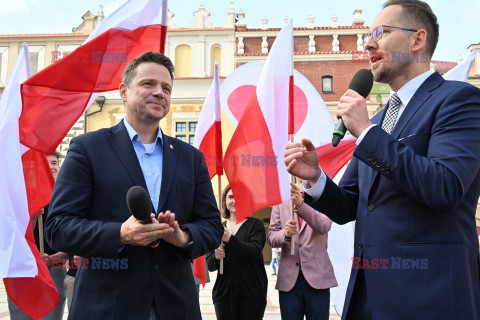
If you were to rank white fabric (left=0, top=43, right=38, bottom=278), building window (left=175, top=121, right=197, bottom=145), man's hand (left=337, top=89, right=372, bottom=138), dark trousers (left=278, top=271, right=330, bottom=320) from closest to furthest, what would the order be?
1. man's hand (left=337, top=89, right=372, bottom=138)
2. white fabric (left=0, top=43, right=38, bottom=278)
3. dark trousers (left=278, top=271, right=330, bottom=320)
4. building window (left=175, top=121, right=197, bottom=145)

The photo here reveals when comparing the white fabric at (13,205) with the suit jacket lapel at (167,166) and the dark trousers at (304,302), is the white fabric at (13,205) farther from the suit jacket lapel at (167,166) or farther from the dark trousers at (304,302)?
the dark trousers at (304,302)

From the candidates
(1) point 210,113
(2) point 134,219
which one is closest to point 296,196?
(1) point 210,113

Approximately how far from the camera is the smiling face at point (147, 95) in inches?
93.4

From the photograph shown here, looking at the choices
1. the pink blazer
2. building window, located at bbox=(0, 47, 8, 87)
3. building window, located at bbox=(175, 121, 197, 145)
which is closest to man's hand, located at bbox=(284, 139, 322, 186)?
the pink blazer

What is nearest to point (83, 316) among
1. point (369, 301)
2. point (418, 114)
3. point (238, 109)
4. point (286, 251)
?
point (369, 301)

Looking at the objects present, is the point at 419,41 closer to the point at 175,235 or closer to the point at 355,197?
the point at 355,197

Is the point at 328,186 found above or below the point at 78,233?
above

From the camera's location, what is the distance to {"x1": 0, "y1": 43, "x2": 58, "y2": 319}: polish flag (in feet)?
11.8

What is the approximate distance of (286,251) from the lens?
4605 mm

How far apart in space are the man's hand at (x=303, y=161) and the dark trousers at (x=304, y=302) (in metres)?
2.56

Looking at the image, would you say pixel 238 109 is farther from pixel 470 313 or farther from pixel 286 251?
pixel 470 313

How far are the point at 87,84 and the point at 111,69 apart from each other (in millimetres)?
270

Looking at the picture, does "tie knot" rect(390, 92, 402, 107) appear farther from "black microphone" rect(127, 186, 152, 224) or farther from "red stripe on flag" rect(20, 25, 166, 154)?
"red stripe on flag" rect(20, 25, 166, 154)

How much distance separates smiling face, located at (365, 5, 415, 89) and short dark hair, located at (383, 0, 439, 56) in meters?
0.03
